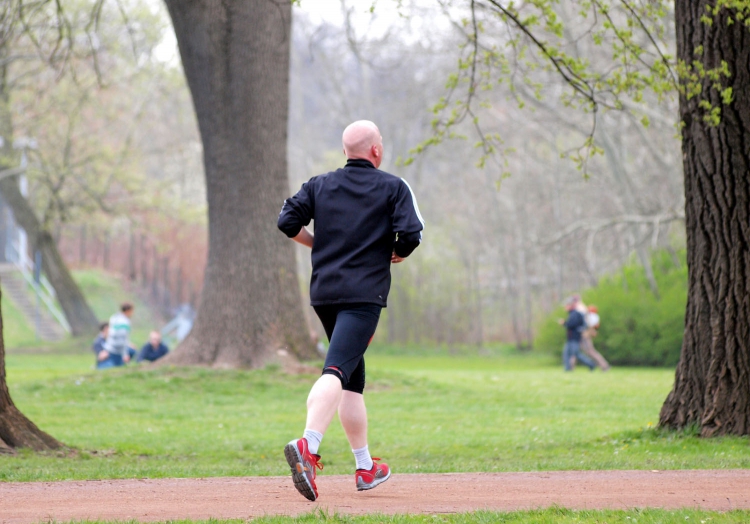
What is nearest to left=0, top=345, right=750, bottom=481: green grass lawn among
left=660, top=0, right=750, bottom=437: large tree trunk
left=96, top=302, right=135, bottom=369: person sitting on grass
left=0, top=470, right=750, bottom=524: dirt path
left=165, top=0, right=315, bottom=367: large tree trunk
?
left=660, top=0, right=750, bottom=437: large tree trunk

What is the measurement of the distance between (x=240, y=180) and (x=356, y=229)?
11.0 m

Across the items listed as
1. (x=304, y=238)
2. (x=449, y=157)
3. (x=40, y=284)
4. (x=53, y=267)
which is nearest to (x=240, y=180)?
(x=304, y=238)

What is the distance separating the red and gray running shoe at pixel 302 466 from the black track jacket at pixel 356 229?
808 mm

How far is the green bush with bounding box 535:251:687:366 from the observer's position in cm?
2667

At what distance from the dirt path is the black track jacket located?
1.11 m

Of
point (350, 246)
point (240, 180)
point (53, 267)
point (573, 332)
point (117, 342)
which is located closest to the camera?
point (350, 246)

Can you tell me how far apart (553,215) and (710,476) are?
30.8 meters

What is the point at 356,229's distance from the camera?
538 centimetres

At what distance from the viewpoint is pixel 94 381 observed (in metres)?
15.1

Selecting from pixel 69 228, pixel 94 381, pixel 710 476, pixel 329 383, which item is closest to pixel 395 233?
pixel 329 383

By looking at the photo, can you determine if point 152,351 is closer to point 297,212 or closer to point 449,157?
point 297,212

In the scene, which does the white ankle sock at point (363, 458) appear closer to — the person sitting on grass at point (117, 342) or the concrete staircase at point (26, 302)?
the person sitting on grass at point (117, 342)

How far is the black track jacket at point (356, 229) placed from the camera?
5328mm

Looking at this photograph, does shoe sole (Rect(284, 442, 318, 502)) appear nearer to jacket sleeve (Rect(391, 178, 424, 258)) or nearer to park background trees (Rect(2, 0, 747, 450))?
jacket sleeve (Rect(391, 178, 424, 258))
